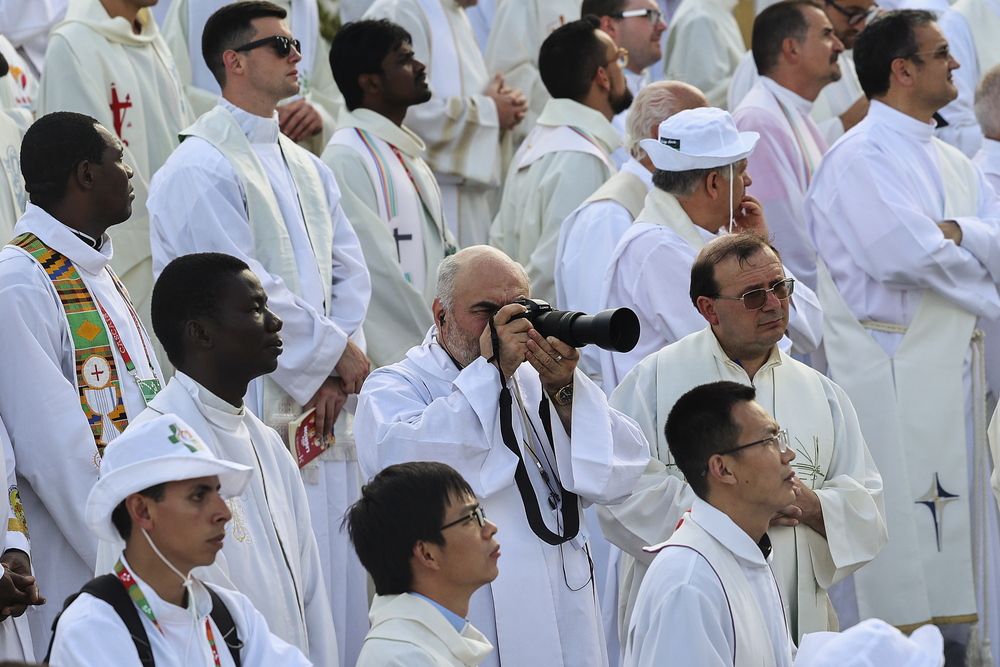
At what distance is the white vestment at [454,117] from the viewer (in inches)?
314

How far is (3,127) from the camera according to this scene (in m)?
6.27

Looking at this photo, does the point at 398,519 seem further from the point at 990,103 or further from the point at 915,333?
the point at 990,103

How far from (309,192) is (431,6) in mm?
2651

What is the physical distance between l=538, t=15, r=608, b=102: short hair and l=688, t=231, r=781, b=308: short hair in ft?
A: 8.62

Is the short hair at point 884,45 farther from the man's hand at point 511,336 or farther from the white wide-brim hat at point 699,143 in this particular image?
the man's hand at point 511,336

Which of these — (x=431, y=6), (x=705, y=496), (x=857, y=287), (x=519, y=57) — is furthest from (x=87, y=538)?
(x=519, y=57)

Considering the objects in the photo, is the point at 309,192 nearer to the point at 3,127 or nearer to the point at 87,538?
the point at 3,127

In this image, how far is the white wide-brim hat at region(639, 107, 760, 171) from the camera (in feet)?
18.3

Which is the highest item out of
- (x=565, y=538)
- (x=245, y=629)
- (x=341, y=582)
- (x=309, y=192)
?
(x=309, y=192)

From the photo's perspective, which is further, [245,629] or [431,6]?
[431,6]

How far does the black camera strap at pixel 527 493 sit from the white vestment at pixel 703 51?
5740mm

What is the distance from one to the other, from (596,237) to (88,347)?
241 cm

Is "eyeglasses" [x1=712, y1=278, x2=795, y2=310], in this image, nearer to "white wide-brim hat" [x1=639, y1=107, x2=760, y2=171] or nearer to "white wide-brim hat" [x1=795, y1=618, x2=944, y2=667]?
"white wide-brim hat" [x1=639, y1=107, x2=760, y2=171]

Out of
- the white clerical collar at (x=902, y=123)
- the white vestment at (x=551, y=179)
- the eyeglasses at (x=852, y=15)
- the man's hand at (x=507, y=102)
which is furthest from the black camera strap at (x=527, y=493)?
the eyeglasses at (x=852, y=15)
